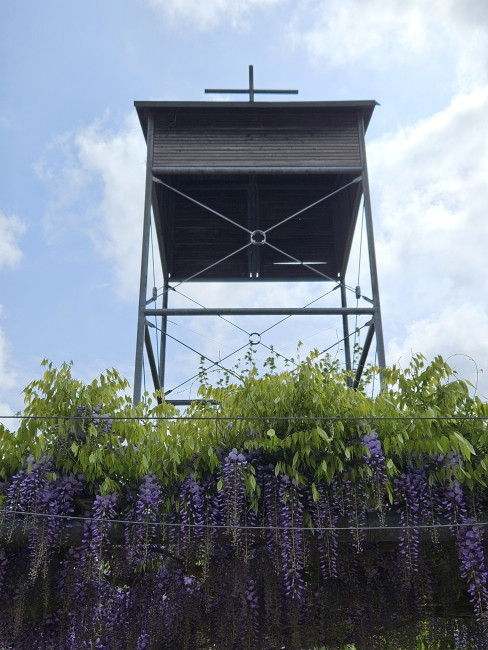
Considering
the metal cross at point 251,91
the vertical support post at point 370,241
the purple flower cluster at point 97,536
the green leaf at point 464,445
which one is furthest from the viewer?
the metal cross at point 251,91

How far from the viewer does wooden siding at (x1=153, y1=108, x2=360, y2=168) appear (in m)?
10.7

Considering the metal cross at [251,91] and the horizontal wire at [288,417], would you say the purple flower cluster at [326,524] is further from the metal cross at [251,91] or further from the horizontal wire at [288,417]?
the metal cross at [251,91]

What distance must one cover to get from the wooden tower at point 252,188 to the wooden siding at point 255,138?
1cm

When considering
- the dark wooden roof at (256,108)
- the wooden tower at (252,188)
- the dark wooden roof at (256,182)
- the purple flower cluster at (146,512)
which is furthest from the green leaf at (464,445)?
the dark wooden roof at (256,108)

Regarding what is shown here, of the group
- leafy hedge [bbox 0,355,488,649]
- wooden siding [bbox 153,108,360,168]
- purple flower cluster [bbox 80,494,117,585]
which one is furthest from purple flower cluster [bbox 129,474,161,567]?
wooden siding [bbox 153,108,360,168]

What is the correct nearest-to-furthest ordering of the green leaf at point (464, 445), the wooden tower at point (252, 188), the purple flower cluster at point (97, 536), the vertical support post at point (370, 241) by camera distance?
1. the green leaf at point (464, 445)
2. the purple flower cluster at point (97, 536)
3. the vertical support post at point (370, 241)
4. the wooden tower at point (252, 188)

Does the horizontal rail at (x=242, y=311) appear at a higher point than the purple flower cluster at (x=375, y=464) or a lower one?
higher

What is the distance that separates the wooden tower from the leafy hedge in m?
3.76

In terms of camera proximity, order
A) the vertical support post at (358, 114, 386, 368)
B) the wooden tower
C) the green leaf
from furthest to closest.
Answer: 1. the wooden tower
2. the vertical support post at (358, 114, 386, 368)
3. the green leaf

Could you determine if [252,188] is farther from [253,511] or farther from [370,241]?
[253,511]

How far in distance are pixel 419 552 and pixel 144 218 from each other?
21.2ft

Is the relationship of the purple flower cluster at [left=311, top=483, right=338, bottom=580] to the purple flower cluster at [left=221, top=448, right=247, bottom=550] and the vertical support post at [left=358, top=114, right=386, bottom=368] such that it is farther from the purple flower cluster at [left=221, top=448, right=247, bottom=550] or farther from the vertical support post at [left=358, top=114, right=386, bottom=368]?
the vertical support post at [left=358, top=114, right=386, bottom=368]

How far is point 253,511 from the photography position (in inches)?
211

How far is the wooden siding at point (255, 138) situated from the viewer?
1066cm
